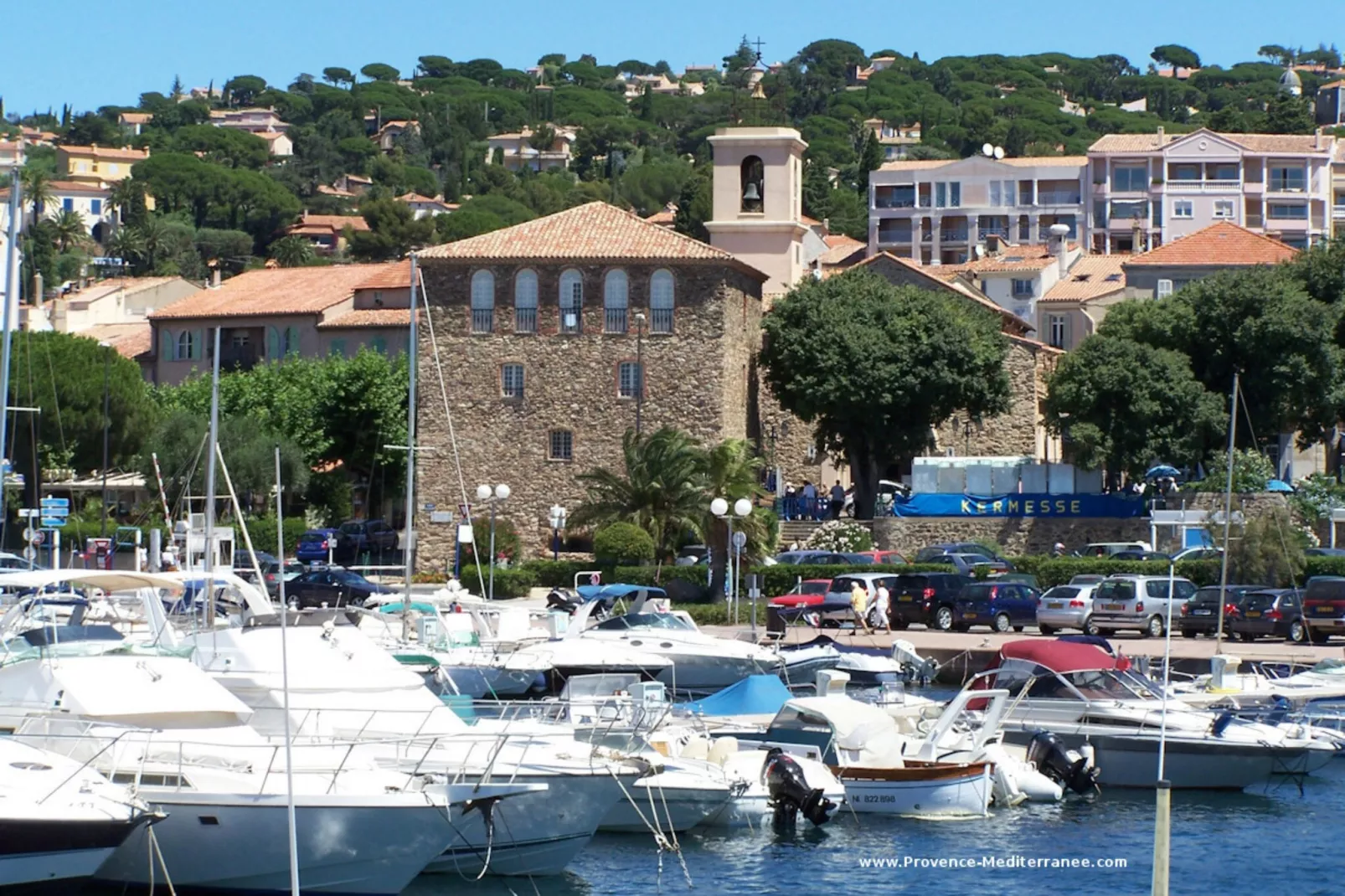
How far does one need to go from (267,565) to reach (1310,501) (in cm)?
2718

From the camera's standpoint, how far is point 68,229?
479 ft

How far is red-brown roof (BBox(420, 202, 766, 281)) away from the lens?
59312mm

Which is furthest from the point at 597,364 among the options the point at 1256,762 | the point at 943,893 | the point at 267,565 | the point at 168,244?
the point at 168,244

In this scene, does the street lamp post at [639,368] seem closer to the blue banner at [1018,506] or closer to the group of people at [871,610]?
the blue banner at [1018,506]

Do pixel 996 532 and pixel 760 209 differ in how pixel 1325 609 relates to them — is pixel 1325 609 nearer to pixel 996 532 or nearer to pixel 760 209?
pixel 996 532

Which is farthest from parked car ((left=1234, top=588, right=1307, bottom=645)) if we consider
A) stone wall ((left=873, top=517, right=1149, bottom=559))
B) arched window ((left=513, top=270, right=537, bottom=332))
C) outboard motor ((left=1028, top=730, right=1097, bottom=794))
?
arched window ((left=513, top=270, right=537, bottom=332))

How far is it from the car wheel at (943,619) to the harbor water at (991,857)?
17061 mm

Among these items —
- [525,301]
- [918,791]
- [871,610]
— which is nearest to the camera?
[918,791]

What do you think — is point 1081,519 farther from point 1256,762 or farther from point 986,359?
point 1256,762

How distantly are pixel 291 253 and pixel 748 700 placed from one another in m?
112

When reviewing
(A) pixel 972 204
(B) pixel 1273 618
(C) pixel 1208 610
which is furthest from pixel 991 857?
(A) pixel 972 204

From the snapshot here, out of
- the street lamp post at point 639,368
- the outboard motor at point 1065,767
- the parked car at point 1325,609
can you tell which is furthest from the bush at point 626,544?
the outboard motor at point 1065,767

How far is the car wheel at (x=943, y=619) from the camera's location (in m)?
44.9

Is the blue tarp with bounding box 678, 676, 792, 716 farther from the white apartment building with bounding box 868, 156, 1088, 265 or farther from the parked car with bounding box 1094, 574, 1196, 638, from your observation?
the white apartment building with bounding box 868, 156, 1088, 265
